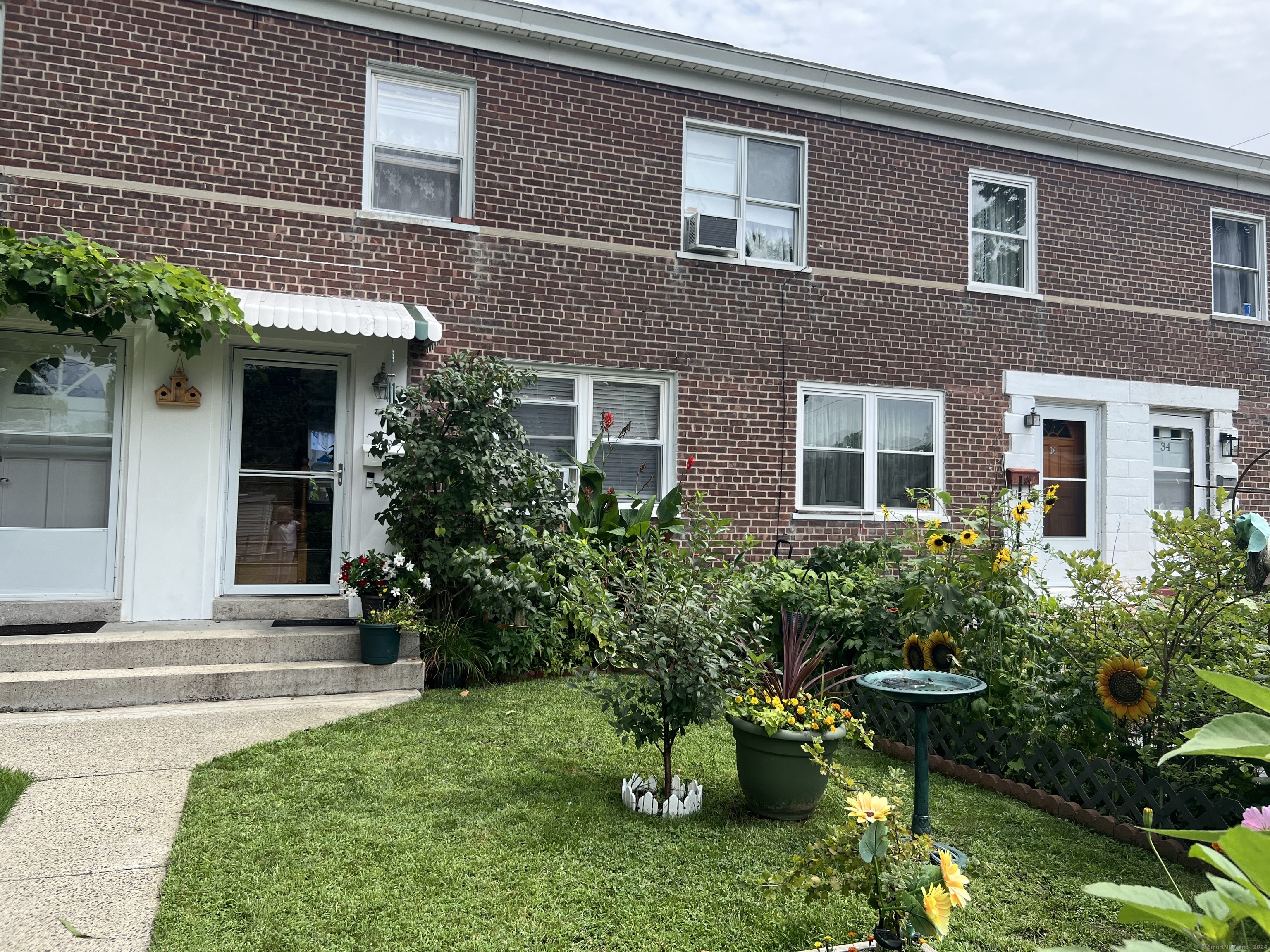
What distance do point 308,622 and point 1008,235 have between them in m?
9.49

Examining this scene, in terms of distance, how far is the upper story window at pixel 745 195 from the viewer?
9.62 meters

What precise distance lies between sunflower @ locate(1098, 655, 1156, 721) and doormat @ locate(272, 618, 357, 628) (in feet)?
18.7

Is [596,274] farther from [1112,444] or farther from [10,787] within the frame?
[1112,444]

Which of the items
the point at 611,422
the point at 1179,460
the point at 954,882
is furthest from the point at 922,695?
the point at 1179,460

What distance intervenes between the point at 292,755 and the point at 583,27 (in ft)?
24.6

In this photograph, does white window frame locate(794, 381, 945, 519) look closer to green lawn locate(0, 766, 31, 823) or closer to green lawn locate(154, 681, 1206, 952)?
green lawn locate(154, 681, 1206, 952)

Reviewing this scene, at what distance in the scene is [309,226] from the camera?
8.04m

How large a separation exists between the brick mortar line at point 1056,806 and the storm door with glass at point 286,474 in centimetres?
543

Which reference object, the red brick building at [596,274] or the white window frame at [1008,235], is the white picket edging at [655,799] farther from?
the white window frame at [1008,235]

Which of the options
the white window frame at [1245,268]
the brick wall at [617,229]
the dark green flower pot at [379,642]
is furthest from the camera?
the white window frame at [1245,268]

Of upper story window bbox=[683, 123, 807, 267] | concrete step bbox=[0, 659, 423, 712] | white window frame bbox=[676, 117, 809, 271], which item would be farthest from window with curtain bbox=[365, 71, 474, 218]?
concrete step bbox=[0, 659, 423, 712]

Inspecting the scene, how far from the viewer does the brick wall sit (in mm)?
7574

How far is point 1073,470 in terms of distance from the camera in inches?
438

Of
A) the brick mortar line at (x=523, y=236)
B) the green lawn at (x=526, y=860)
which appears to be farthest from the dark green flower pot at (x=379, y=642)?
the brick mortar line at (x=523, y=236)
